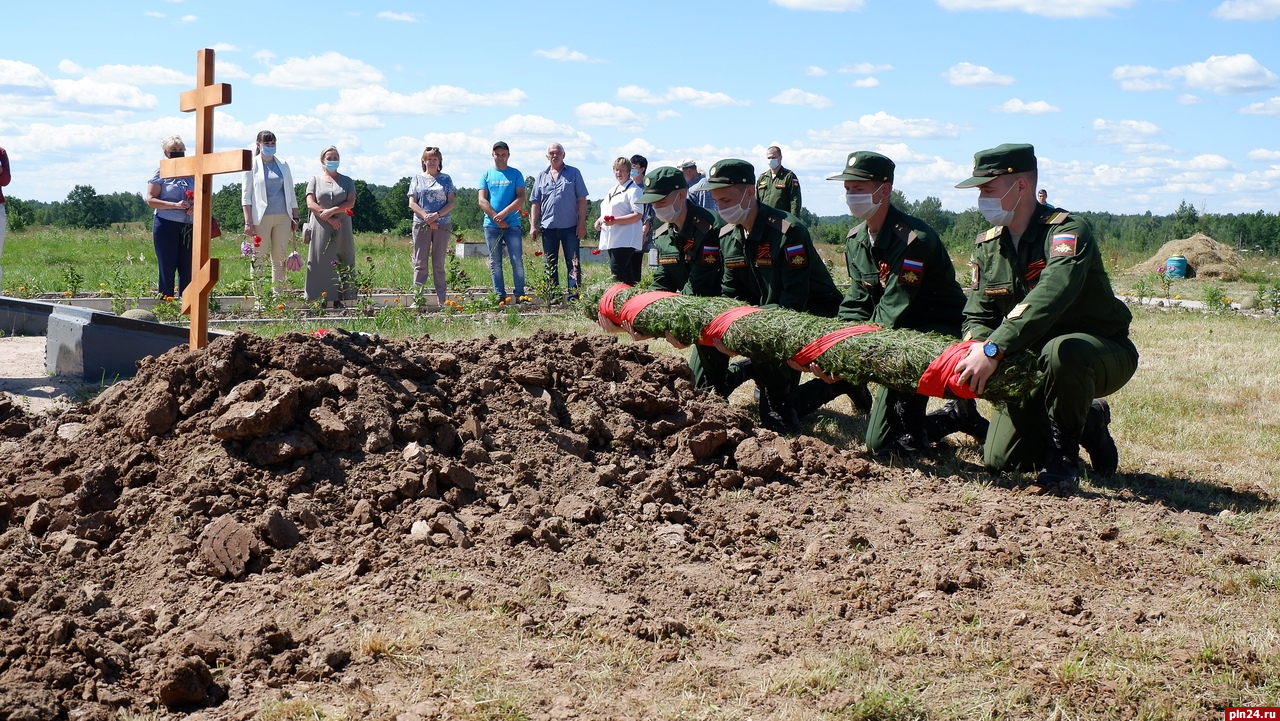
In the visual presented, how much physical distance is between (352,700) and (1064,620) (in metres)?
2.35

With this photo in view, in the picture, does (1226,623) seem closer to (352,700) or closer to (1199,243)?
(352,700)

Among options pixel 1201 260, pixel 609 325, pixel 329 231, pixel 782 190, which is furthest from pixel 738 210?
pixel 1201 260

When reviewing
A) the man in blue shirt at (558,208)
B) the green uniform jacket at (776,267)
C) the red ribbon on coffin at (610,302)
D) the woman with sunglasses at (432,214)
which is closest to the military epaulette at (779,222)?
the green uniform jacket at (776,267)

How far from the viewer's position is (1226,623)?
11.7 ft

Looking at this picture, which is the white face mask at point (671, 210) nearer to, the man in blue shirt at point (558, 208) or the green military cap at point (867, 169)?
the green military cap at point (867, 169)

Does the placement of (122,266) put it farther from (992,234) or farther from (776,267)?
(992,234)

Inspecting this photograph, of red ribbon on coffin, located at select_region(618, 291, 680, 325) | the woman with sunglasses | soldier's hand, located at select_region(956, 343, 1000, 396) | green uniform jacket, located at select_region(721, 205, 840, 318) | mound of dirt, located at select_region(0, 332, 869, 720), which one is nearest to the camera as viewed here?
mound of dirt, located at select_region(0, 332, 869, 720)

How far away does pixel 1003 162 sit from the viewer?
16.5ft

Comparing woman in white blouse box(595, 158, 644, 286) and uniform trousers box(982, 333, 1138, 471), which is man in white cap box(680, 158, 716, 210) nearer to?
woman in white blouse box(595, 158, 644, 286)

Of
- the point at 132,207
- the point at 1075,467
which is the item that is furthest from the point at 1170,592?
the point at 132,207

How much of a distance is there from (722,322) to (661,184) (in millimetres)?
1243

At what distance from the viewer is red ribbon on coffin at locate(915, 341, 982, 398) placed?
4750mm

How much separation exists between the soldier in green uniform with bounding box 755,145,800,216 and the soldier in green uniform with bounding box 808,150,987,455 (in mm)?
5711

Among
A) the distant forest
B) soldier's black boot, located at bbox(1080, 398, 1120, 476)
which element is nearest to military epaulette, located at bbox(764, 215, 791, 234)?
soldier's black boot, located at bbox(1080, 398, 1120, 476)
